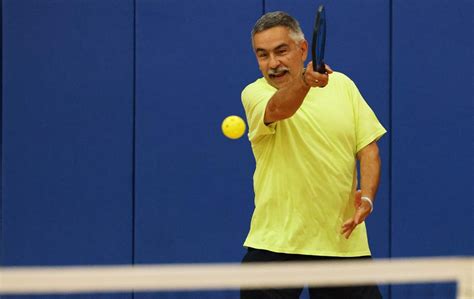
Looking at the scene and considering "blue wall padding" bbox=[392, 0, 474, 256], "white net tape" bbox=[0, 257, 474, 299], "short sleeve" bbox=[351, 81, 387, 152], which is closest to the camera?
"white net tape" bbox=[0, 257, 474, 299]

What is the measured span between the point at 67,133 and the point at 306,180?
2.32m

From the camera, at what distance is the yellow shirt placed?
3.67 metres

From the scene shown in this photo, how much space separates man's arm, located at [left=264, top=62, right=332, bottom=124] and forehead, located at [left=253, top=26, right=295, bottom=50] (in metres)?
0.34

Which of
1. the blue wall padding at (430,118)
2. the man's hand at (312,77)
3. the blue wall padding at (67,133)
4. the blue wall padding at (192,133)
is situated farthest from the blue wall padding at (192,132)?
the man's hand at (312,77)

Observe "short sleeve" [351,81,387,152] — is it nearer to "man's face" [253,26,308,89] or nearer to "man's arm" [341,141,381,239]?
"man's arm" [341,141,381,239]

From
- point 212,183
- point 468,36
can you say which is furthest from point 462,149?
point 212,183

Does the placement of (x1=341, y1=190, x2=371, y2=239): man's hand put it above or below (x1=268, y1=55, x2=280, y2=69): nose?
below

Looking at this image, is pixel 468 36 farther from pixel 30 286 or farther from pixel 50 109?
pixel 30 286

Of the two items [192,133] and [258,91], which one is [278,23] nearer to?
[258,91]

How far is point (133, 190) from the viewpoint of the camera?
221 inches

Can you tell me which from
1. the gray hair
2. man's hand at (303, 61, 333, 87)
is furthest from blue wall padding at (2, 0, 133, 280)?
man's hand at (303, 61, 333, 87)

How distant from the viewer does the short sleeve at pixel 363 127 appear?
3785mm

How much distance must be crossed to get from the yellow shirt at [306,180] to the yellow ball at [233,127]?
1.51m

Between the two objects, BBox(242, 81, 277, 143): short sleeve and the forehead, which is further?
the forehead
